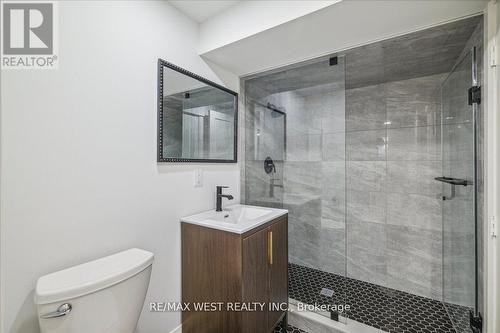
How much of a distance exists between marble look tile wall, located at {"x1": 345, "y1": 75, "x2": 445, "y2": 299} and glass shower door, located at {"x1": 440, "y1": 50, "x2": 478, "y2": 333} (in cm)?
12

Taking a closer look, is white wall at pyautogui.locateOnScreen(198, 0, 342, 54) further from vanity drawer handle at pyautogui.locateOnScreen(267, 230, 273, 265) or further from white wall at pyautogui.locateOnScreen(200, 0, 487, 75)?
vanity drawer handle at pyautogui.locateOnScreen(267, 230, 273, 265)

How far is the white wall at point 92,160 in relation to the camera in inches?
36.1

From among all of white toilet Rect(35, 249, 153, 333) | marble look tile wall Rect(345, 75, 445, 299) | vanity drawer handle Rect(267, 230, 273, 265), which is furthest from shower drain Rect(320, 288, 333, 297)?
white toilet Rect(35, 249, 153, 333)

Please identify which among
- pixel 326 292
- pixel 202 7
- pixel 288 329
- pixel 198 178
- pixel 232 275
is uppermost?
pixel 202 7

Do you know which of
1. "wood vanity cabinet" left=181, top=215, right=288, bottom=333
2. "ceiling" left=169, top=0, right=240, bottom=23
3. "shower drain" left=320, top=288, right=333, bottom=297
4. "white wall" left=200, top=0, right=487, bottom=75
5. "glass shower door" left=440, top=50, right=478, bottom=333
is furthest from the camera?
"shower drain" left=320, top=288, right=333, bottom=297

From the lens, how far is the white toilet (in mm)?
839

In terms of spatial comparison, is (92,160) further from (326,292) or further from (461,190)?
(461,190)

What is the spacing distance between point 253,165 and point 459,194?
162cm

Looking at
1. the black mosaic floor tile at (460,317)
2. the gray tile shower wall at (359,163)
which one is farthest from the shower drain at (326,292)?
the black mosaic floor tile at (460,317)

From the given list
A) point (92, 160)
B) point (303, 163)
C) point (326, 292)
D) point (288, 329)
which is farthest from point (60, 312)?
point (303, 163)

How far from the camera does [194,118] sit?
5.56 ft

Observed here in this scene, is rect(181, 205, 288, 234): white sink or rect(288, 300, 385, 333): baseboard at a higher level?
rect(181, 205, 288, 234): white sink

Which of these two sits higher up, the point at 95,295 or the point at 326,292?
the point at 95,295

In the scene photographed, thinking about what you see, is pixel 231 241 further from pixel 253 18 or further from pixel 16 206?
pixel 253 18
